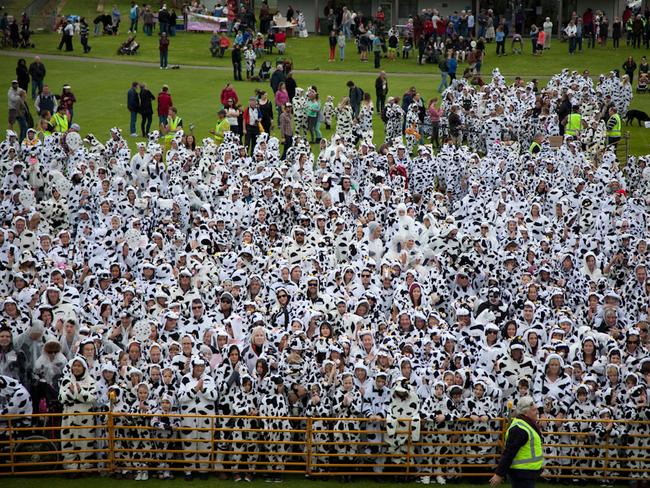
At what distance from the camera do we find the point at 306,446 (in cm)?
1565

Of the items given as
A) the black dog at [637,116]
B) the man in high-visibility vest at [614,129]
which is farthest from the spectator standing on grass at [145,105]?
the black dog at [637,116]

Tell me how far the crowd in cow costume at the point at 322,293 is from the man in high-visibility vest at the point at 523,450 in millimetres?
3196

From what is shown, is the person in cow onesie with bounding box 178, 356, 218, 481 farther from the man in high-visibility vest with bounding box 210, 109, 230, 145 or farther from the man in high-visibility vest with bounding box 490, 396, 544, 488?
the man in high-visibility vest with bounding box 210, 109, 230, 145

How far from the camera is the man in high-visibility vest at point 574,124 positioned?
106 feet

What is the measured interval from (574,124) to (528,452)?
22.1 meters

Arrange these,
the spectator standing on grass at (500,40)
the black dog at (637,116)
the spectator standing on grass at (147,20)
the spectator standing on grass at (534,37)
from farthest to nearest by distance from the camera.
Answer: the spectator standing on grass at (147,20) → the spectator standing on grass at (534,37) → the spectator standing on grass at (500,40) → the black dog at (637,116)

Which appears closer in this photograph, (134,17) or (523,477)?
(523,477)

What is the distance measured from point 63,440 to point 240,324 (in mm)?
3819

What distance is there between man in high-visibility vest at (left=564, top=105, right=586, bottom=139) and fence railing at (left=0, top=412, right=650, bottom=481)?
1808 cm

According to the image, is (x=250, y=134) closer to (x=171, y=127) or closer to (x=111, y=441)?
(x=171, y=127)

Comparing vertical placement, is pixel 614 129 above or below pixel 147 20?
below

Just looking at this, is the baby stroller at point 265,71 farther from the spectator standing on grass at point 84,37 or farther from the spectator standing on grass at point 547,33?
the spectator standing on grass at point 547,33

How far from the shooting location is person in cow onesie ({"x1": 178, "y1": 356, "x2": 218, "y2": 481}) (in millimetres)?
15750

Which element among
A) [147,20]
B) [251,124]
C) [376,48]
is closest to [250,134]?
[251,124]
